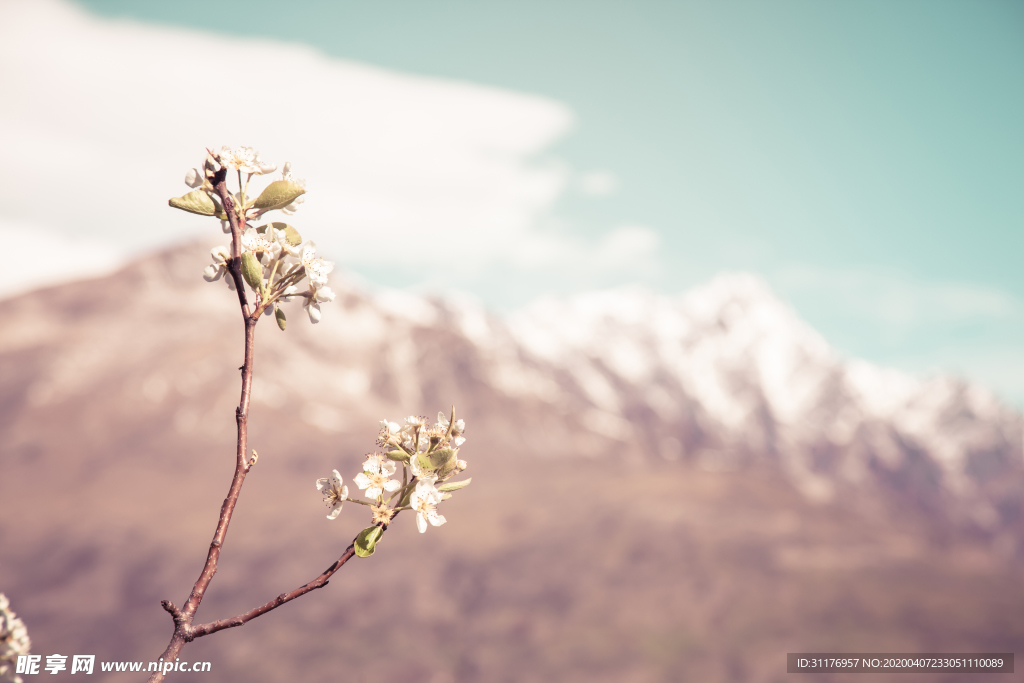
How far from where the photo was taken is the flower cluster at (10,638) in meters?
3.21

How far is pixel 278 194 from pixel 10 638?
2.87m

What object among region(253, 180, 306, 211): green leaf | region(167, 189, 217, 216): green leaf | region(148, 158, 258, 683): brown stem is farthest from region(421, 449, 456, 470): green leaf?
region(167, 189, 217, 216): green leaf

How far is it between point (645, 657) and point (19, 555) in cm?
15072

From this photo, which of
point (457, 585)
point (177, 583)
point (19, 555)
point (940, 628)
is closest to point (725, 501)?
point (940, 628)

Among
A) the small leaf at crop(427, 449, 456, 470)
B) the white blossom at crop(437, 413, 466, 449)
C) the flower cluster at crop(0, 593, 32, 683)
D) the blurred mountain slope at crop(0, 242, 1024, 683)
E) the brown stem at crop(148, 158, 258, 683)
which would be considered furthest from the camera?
the blurred mountain slope at crop(0, 242, 1024, 683)

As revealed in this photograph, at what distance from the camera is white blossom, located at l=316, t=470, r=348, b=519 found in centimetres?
236

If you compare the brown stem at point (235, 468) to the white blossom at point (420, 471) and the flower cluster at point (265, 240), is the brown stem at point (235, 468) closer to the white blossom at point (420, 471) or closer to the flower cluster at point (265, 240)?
the flower cluster at point (265, 240)

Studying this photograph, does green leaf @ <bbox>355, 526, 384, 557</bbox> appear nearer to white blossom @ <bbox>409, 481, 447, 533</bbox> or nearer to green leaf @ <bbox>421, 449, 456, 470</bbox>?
white blossom @ <bbox>409, 481, 447, 533</bbox>

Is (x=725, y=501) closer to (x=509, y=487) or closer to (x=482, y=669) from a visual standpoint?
(x=509, y=487)

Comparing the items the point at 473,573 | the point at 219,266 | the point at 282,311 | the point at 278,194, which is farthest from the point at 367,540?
the point at 473,573

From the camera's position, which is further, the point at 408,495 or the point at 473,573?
the point at 473,573

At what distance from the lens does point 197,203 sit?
229 cm

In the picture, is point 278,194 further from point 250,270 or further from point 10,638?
point 10,638

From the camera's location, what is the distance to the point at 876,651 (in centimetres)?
12662
